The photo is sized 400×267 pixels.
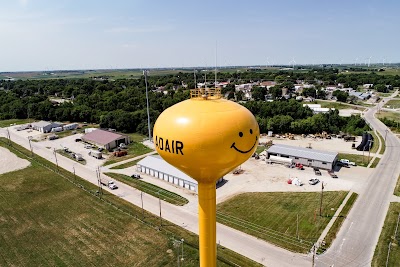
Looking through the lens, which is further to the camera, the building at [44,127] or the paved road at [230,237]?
the building at [44,127]

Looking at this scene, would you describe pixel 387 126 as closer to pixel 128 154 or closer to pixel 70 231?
pixel 128 154

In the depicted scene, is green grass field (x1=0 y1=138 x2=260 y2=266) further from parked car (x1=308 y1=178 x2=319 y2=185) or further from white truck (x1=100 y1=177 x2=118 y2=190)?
parked car (x1=308 y1=178 x2=319 y2=185)

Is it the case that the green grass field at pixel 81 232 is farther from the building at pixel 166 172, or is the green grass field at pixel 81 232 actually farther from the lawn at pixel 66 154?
the lawn at pixel 66 154

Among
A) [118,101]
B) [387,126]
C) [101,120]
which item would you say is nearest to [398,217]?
[387,126]

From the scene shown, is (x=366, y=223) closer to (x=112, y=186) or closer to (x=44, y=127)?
(x=112, y=186)

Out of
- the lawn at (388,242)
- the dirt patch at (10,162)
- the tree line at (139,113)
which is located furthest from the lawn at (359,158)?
the dirt patch at (10,162)
